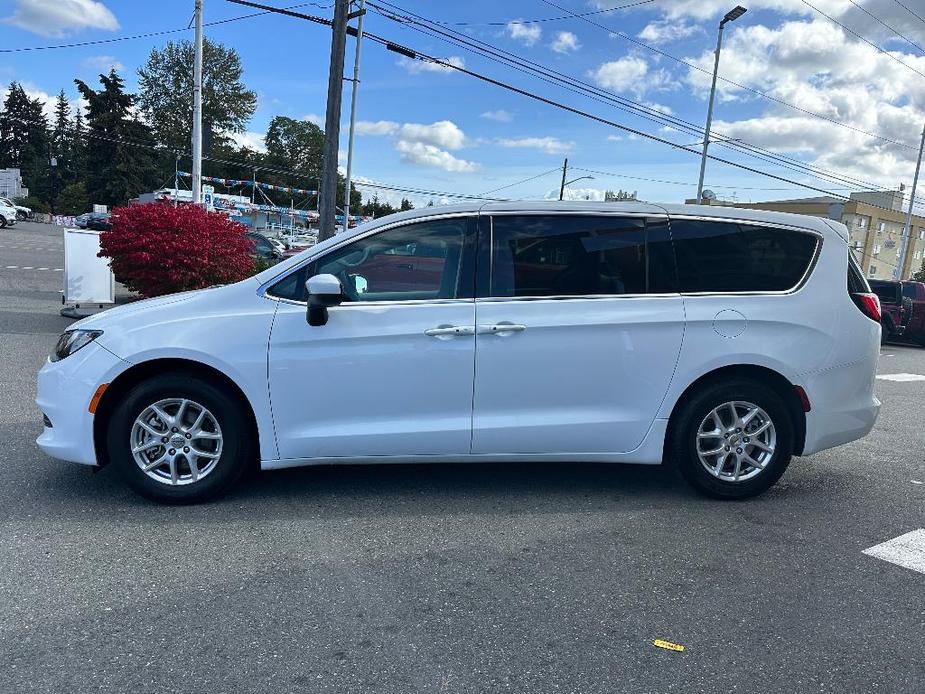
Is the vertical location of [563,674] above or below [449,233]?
below

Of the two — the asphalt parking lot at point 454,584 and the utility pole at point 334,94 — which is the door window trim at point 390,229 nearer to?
the asphalt parking lot at point 454,584

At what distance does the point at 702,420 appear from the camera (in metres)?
4.31

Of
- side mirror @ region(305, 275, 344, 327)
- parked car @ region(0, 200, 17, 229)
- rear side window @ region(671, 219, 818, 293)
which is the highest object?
parked car @ region(0, 200, 17, 229)

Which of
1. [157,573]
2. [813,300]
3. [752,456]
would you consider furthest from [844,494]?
[157,573]

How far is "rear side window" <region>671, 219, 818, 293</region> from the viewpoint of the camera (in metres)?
4.37

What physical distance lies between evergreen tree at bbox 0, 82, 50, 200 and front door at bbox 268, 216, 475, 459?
116210mm

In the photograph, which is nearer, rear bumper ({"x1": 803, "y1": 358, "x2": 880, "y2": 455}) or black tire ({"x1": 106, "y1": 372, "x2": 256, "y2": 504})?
black tire ({"x1": 106, "y1": 372, "x2": 256, "y2": 504})

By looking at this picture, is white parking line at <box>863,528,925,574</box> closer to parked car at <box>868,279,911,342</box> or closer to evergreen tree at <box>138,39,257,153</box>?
parked car at <box>868,279,911,342</box>

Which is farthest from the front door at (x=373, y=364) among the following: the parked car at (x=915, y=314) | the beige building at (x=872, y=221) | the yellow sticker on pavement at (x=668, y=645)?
the beige building at (x=872, y=221)

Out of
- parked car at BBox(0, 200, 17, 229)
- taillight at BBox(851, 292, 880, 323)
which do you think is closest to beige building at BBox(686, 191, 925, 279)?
parked car at BBox(0, 200, 17, 229)

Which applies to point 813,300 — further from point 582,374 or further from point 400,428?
point 400,428

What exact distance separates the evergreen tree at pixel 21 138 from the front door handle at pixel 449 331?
117 m

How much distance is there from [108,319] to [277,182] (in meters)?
100

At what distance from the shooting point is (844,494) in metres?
4.79
